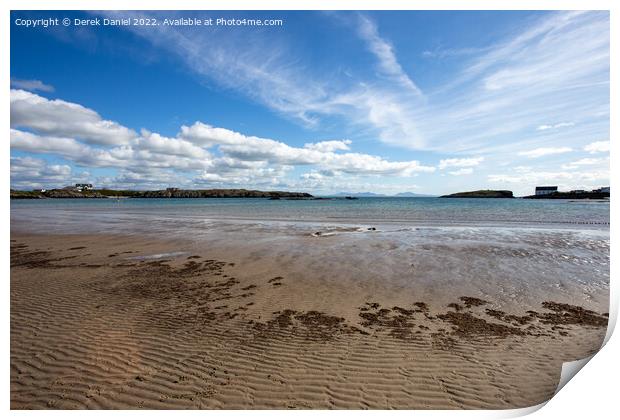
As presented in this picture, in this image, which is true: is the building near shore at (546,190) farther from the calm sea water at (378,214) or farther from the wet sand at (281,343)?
the wet sand at (281,343)

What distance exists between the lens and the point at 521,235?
73.3 feet

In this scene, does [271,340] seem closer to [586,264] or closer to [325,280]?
[325,280]

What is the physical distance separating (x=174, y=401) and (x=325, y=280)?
23.2ft

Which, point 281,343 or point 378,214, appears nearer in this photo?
point 281,343

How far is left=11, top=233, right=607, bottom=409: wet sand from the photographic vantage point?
494 centimetres

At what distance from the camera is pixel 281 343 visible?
21.3 ft

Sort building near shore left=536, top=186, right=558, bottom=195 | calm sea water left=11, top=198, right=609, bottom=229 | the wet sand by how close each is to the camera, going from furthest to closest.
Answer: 1. building near shore left=536, top=186, right=558, bottom=195
2. calm sea water left=11, top=198, right=609, bottom=229
3. the wet sand

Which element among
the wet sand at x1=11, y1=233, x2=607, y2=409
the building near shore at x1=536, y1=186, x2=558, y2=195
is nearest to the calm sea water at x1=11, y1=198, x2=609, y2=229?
the wet sand at x1=11, y1=233, x2=607, y2=409


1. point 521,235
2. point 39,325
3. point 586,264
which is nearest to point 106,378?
point 39,325

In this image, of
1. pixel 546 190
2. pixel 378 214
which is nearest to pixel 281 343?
pixel 378 214

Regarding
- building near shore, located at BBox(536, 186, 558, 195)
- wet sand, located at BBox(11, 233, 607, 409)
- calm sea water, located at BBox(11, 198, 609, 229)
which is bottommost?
wet sand, located at BBox(11, 233, 607, 409)

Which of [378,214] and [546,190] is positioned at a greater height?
[546,190]

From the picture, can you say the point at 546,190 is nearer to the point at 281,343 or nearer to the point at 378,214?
the point at 378,214

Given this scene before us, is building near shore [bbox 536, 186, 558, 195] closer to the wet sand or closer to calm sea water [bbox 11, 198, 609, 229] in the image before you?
calm sea water [bbox 11, 198, 609, 229]
